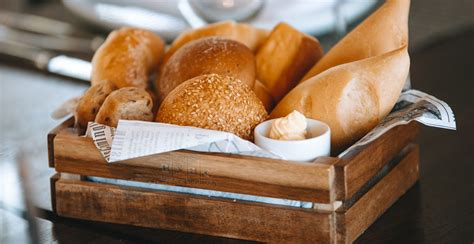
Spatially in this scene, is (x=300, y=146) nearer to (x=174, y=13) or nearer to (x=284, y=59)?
(x=284, y=59)

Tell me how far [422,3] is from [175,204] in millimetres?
1368

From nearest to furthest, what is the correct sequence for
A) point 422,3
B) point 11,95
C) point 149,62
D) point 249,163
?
point 249,163 < point 149,62 < point 11,95 < point 422,3

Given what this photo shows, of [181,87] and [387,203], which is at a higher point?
[181,87]

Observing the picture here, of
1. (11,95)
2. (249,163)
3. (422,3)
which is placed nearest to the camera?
(249,163)

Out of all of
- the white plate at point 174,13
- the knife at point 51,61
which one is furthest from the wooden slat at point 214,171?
the white plate at point 174,13

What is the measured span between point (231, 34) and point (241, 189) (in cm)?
32

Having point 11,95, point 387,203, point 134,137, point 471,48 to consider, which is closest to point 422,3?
point 471,48

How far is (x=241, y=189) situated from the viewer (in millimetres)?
751

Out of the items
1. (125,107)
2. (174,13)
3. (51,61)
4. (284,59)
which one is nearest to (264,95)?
(284,59)

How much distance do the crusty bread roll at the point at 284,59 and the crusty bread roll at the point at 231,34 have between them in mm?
43

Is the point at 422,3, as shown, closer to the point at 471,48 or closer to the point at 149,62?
the point at 471,48

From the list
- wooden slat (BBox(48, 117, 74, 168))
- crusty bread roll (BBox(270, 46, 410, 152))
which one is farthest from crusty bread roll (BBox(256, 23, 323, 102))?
wooden slat (BBox(48, 117, 74, 168))

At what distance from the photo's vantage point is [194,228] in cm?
79

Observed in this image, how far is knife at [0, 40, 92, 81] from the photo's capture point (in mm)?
1377
